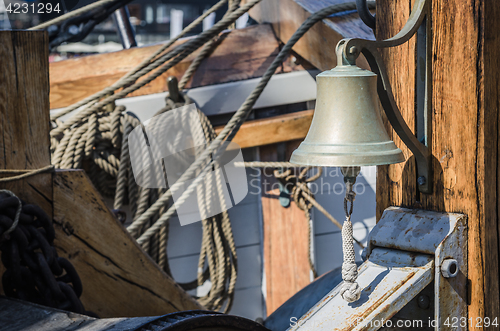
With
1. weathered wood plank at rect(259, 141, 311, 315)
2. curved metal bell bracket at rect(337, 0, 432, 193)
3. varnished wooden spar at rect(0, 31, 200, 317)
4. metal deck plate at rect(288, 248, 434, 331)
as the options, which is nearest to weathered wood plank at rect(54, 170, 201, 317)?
varnished wooden spar at rect(0, 31, 200, 317)

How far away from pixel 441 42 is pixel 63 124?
1516 millimetres

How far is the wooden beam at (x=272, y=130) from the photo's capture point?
221cm

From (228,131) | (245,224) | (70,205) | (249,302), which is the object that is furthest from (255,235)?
(70,205)

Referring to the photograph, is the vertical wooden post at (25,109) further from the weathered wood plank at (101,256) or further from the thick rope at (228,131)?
the thick rope at (228,131)

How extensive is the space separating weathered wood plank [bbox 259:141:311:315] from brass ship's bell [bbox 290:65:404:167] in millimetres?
1438

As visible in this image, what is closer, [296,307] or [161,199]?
[296,307]

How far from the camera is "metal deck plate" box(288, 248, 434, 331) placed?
2.89ft

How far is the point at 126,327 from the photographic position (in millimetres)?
885

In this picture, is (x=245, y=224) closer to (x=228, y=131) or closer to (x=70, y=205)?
(x=228, y=131)

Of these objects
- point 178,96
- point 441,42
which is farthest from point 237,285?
point 441,42

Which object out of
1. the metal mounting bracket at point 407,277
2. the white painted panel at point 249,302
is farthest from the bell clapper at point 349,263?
the white painted panel at point 249,302

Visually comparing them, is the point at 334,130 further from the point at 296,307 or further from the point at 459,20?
the point at 296,307

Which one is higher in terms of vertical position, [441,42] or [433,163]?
[441,42]

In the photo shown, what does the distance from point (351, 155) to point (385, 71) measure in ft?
0.60
